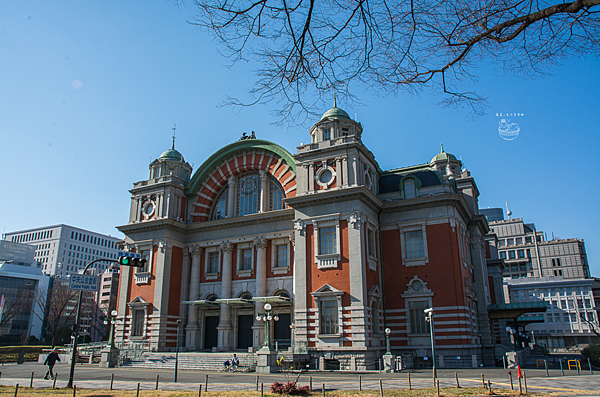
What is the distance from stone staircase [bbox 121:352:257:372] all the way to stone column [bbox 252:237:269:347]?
10.2 ft

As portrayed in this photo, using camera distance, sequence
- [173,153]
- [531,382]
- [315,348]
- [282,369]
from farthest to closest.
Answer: [173,153], [315,348], [282,369], [531,382]

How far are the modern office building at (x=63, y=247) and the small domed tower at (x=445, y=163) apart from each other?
11577 cm

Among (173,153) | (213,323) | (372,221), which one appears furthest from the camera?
(173,153)

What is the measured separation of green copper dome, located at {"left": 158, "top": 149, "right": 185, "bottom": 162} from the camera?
→ 44.4 meters

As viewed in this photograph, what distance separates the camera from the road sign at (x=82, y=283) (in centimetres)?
1928

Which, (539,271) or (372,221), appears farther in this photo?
(539,271)

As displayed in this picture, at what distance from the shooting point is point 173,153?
45000 mm

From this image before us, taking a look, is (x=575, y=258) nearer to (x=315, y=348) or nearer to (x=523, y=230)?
(x=523, y=230)

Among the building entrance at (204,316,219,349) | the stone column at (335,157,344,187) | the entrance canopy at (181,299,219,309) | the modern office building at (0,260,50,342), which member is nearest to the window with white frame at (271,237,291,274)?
the entrance canopy at (181,299,219,309)

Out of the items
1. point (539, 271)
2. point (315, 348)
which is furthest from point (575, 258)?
point (315, 348)

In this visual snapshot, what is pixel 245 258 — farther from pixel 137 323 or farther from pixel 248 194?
pixel 137 323

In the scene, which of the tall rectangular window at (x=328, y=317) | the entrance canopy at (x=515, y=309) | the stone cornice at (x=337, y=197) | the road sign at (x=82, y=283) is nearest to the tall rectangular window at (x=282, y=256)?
the stone cornice at (x=337, y=197)

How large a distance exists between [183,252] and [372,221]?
18.0 meters

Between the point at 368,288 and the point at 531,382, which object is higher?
the point at 368,288
